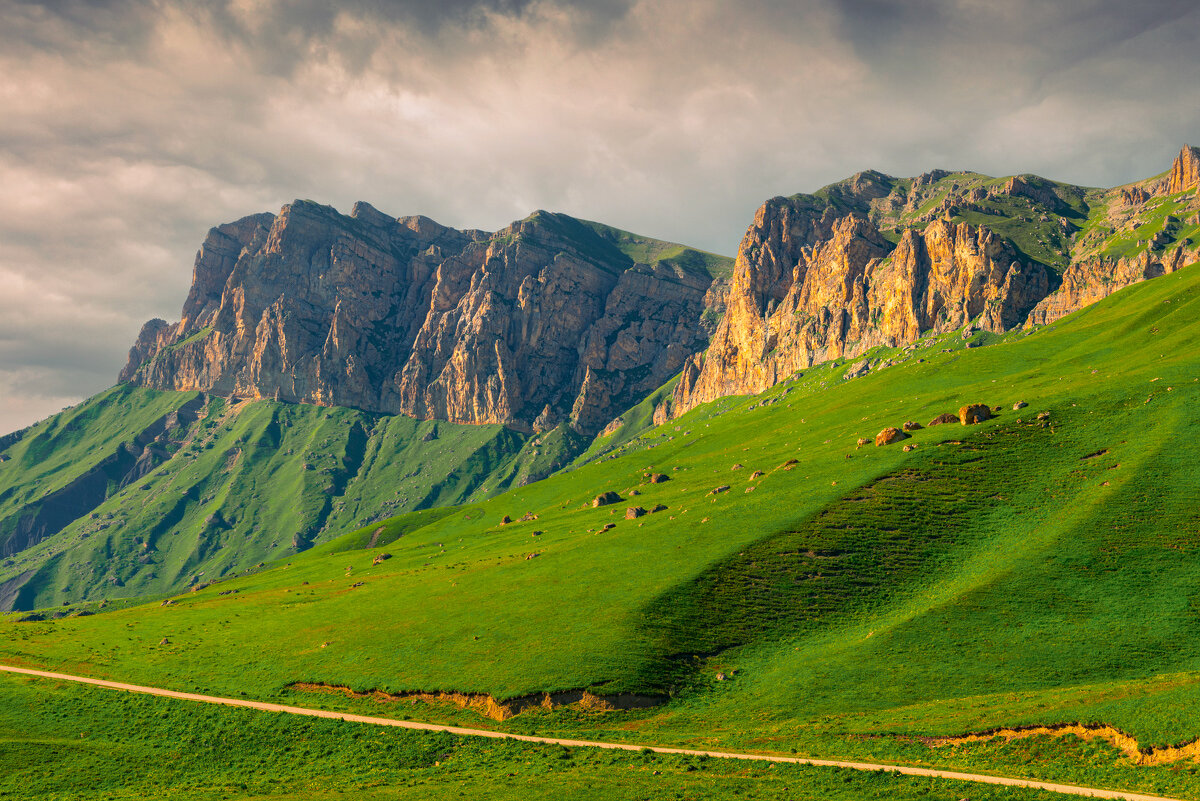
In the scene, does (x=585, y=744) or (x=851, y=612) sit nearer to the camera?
(x=585, y=744)

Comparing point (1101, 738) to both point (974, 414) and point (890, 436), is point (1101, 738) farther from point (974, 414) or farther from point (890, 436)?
point (890, 436)

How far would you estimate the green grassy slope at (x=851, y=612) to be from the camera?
64.2 metres

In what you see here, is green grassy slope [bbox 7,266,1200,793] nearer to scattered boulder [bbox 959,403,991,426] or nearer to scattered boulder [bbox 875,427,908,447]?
scattered boulder [bbox 959,403,991,426]

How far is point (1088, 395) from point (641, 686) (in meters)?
95.1

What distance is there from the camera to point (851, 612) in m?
82.9

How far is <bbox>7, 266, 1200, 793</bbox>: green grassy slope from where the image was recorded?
2530 inches

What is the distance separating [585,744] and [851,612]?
38.5m

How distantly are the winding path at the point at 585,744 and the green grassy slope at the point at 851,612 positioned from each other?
2810mm

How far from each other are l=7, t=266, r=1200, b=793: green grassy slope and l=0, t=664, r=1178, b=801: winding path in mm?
2810

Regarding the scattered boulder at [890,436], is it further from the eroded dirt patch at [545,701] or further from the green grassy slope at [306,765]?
the green grassy slope at [306,765]

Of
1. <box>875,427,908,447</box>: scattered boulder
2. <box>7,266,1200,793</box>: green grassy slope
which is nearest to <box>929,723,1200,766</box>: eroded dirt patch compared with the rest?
<box>7,266,1200,793</box>: green grassy slope

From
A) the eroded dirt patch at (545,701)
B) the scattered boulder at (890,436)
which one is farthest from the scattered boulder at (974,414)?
the eroded dirt patch at (545,701)

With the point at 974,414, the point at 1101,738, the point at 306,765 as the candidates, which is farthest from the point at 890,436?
the point at 306,765

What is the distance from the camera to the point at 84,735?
225 feet
